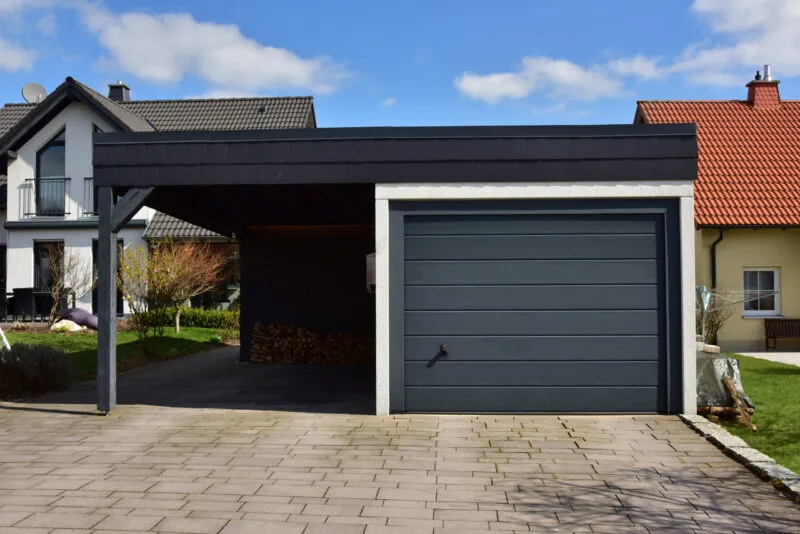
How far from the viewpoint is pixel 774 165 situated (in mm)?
17438

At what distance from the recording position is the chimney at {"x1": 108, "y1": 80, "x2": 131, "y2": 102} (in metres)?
28.3

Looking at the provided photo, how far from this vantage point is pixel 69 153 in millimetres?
21016

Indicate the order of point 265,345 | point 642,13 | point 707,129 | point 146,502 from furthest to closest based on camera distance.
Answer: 1. point 707,129
2. point 265,345
3. point 642,13
4. point 146,502

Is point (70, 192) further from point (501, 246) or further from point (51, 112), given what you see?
point (501, 246)

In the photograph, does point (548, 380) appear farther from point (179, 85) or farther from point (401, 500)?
point (179, 85)

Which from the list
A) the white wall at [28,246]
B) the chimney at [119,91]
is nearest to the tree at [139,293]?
the white wall at [28,246]

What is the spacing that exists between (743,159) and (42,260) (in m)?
20.0

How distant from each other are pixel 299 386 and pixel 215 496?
5350 millimetres

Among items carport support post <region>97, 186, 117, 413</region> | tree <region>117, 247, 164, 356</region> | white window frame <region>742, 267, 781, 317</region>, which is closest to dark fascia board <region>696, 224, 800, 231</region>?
white window frame <region>742, 267, 781, 317</region>

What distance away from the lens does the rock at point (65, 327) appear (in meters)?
17.1

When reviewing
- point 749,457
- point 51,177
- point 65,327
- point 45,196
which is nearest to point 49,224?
point 45,196

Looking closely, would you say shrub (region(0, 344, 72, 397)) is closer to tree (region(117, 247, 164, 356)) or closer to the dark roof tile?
tree (region(117, 247, 164, 356))

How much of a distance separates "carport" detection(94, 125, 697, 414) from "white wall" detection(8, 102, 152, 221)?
577 inches

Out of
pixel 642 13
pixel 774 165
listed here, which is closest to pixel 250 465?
pixel 642 13
